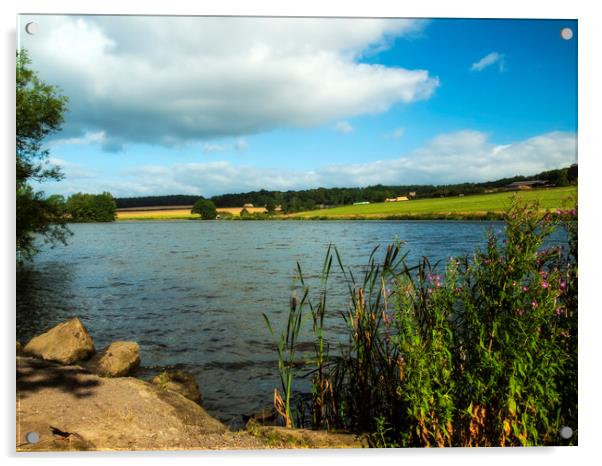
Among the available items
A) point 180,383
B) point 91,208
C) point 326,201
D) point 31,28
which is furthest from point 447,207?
point 31,28

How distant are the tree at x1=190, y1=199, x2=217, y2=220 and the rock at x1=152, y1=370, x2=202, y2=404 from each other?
73.8 inches

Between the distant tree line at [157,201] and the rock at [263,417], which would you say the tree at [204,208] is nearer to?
the distant tree line at [157,201]

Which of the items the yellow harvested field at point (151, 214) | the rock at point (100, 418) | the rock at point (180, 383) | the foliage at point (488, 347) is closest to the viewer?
the foliage at point (488, 347)

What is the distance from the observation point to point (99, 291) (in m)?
7.08

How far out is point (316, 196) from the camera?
519 cm

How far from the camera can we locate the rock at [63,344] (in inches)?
202

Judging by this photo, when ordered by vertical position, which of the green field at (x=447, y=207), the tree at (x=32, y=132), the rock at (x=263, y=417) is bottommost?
the rock at (x=263, y=417)

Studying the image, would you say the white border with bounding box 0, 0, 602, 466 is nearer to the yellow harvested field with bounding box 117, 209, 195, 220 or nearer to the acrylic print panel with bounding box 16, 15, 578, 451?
the acrylic print panel with bounding box 16, 15, 578, 451

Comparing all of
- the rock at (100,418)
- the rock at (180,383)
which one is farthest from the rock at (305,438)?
the rock at (180,383)

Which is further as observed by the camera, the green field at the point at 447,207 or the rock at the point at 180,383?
the rock at the point at 180,383

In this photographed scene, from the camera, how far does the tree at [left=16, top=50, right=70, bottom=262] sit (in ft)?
13.9

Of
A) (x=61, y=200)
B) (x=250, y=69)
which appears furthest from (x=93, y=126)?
(x=250, y=69)

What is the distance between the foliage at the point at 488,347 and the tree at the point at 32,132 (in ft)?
9.92

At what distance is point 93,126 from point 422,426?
4084 millimetres
